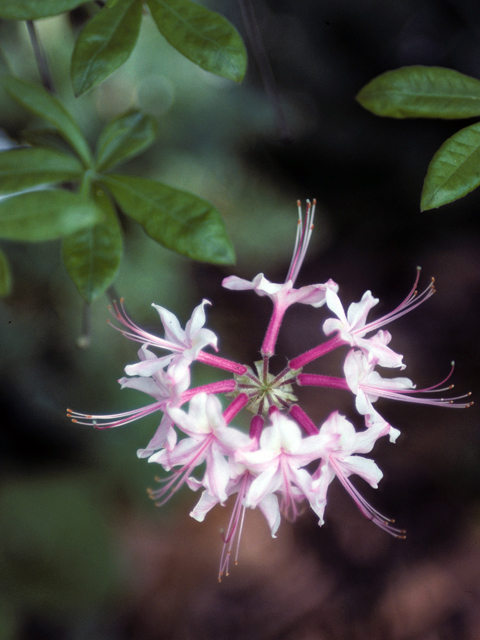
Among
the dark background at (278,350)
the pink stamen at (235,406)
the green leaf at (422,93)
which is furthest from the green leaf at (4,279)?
the dark background at (278,350)

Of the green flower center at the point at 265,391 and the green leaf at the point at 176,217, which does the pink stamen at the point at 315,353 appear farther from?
the green leaf at the point at 176,217

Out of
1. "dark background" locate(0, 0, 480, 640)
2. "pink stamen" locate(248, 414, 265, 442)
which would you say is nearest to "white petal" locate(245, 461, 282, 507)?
"pink stamen" locate(248, 414, 265, 442)

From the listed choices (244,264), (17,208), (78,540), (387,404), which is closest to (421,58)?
(244,264)

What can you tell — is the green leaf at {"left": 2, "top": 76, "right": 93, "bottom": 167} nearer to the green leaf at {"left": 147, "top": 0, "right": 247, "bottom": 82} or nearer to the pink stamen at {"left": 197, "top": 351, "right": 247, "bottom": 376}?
the green leaf at {"left": 147, "top": 0, "right": 247, "bottom": 82}

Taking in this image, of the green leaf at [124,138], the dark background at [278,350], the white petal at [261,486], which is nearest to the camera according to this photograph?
the white petal at [261,486]

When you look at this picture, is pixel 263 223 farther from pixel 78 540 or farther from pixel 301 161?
pixel 78 540
